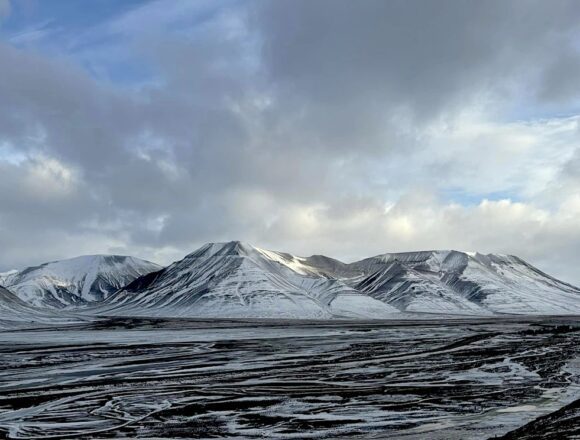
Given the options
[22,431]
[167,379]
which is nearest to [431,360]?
[167,379]

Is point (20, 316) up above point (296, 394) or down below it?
above

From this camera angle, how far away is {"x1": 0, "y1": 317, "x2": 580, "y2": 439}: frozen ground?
2589 centimetres

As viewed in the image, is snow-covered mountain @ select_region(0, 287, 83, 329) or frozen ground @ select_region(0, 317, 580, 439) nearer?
frozen ground @ select_region(0, 317, 580, 439)

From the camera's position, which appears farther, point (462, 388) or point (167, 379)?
point (167, 379)

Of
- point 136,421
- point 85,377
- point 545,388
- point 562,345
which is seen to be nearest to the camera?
point 136,421

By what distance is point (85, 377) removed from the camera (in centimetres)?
4578

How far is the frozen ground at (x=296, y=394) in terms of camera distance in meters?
25.9

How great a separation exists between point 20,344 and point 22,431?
62.9m

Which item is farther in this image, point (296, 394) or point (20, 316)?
point (20, 316)

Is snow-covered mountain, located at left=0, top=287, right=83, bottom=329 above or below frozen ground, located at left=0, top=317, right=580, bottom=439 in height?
above

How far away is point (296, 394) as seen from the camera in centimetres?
3494

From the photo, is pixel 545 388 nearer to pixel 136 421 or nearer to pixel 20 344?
pixel 136 421

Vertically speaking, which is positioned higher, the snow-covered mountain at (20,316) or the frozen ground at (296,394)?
the snow-covered mountain at (20,316)

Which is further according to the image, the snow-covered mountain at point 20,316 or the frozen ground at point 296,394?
the snow-covered mountain at point 20,316
